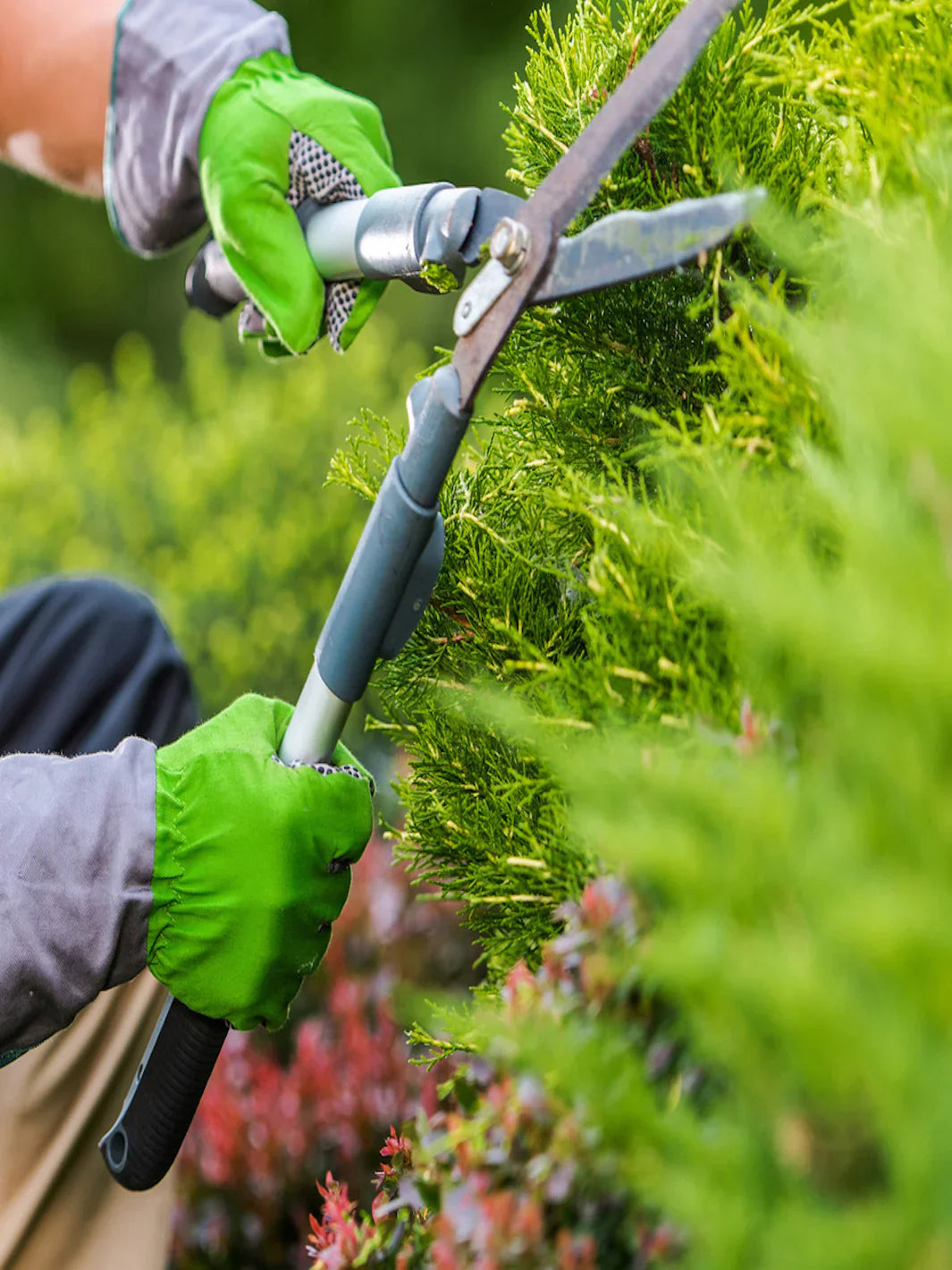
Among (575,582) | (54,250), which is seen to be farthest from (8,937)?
(54,250)

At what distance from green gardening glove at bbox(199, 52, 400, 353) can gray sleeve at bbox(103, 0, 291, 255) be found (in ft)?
0.11

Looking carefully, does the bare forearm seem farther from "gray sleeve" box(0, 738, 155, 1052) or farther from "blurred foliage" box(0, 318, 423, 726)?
"blurred foliage" box(0, 318, 423, 726)

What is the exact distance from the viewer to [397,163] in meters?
5.49

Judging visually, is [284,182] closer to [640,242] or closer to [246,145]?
[246,145]

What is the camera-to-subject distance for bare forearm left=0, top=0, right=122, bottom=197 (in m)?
1.29

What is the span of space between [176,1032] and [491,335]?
657 mm

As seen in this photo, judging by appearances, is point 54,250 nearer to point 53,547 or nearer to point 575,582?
point 53,547

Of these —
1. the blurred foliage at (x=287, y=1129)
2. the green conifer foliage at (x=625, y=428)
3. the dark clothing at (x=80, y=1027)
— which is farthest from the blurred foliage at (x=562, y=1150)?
the blurred foliage at (x=287, y=1129)

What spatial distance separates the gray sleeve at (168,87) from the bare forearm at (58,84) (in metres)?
0.05

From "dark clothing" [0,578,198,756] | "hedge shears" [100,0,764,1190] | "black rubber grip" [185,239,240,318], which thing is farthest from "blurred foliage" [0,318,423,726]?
"hedge shears" [100,0,764,1190]

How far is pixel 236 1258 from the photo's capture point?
1.80m

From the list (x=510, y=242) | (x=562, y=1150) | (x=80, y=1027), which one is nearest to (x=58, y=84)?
(x=510, y=242)

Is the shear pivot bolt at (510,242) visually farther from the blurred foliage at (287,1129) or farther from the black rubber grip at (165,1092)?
the blurred foliage at (287,1129)

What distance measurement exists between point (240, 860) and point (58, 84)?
3.11 ft
